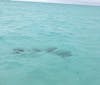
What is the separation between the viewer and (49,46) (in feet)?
21.1

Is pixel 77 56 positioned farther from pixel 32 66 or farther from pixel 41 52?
pixel 32 66

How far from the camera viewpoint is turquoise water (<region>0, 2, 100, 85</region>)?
492 cm

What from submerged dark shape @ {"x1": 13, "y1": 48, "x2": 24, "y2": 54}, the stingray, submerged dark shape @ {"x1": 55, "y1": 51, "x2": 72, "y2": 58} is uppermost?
submerged dark shape @ {"x1": 13, "y1": 48, "x2": 24, "y2": 54}

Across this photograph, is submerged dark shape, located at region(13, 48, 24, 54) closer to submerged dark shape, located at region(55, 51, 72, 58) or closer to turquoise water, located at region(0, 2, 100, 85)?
turquoise water, located at region(0, 2, 100, 85)

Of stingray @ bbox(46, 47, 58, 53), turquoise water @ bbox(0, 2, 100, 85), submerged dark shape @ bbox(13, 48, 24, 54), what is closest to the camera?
turquoise water @ bbox(0, 2, 100, 85)

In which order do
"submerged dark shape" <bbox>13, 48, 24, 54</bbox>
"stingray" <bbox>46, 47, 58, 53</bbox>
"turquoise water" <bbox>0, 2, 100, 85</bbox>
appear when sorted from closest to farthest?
"turquoise water" <bbox>0, 2, 100, 85</bbox>
"submerged dark shape" <bbox>13, 48, 24, 54</bbox>
"stingray" <bbox>46, 47, 58, 53</bbox>

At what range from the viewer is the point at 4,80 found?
4.62 meters

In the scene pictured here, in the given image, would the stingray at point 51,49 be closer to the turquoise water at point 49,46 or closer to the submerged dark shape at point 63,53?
the turquoise water at point 49,46

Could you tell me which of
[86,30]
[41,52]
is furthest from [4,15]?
[41,52]

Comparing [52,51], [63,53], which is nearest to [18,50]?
[52,51]

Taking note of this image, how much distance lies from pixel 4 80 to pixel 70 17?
5664 mm

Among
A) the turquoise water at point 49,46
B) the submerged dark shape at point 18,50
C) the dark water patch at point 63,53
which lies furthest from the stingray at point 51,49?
the submerged dark shape at point 18,50

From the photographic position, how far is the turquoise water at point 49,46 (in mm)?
4922

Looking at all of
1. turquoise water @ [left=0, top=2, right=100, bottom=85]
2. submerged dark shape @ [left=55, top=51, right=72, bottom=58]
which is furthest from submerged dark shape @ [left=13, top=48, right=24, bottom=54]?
submerged dark shape @ [left=55, top=51, right=72, bottom=58]
